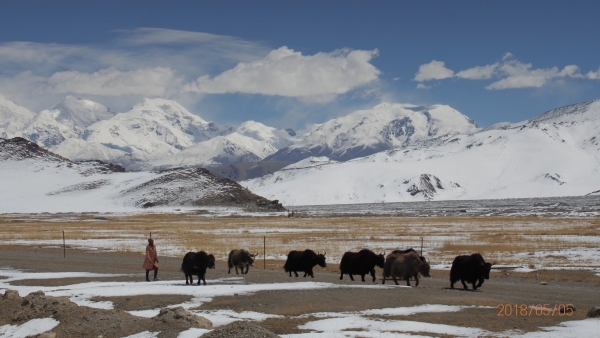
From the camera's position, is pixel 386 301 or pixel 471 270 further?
pixel 471 270

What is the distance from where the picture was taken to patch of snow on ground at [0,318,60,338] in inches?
683

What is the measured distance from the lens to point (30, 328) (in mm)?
17609

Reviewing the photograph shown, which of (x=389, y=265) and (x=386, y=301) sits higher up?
(x=389, y=265)

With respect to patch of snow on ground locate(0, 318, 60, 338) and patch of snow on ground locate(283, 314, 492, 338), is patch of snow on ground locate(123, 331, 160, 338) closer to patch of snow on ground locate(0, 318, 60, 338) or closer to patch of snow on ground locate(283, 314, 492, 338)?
patch of snow on ground locate(0, 318, 60, 338)

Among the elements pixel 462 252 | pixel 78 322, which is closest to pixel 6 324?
pixel 78 322

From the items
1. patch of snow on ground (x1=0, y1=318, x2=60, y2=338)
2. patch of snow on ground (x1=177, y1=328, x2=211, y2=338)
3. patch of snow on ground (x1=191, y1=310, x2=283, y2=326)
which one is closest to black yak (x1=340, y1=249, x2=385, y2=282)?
patch of snow on ground (x1=191, y1=310, x2=283, y2=326)

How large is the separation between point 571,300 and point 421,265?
6.88 meters

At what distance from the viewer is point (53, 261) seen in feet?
125

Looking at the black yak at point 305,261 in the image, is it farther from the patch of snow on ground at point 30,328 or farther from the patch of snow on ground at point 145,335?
the patch of snow on ground at point 145,335

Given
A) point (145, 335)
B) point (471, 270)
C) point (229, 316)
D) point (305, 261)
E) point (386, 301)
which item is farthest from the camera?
point (305, 261)

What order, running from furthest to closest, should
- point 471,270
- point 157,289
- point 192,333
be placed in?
point 471,270
point 157,289
point 192,333

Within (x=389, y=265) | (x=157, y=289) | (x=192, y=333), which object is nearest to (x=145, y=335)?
(x=192, y=333)

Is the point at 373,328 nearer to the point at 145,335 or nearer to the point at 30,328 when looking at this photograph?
the point at 145,335

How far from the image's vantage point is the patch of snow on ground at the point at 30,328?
17.3m
